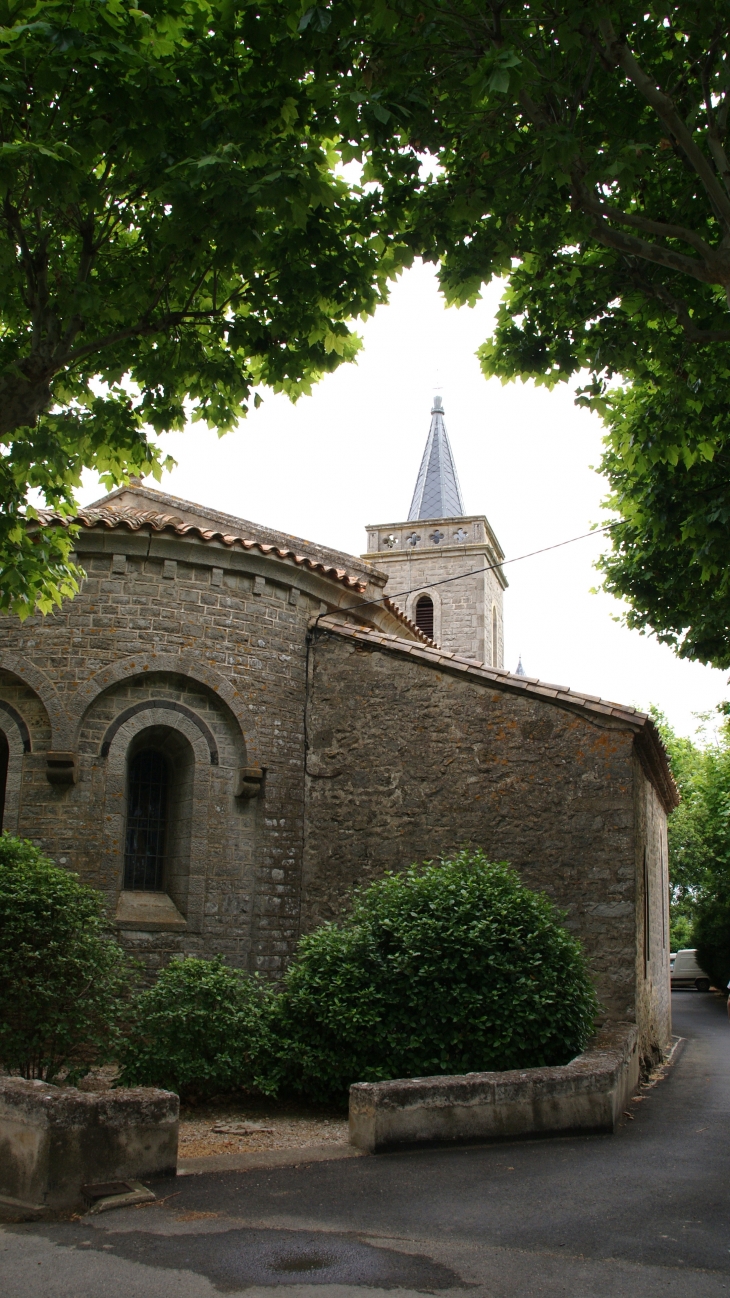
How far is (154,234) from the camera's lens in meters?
6.94

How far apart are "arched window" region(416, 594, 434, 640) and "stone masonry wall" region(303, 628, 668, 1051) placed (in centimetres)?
2414

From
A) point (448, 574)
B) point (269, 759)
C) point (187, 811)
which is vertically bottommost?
point (187, 811)

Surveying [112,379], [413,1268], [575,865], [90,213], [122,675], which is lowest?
[413,1268]

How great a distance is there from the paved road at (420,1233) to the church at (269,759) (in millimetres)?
4074

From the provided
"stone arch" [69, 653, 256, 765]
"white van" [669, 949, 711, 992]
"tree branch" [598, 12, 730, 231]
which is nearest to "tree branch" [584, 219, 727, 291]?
"tree branch" [598, 12, 730, 231]

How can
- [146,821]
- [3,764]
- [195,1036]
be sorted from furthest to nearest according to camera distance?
[146,821] → [3,764] → [195,1036]

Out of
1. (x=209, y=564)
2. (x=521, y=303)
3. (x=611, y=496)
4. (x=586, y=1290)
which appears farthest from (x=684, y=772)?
(x=586, y=1290)

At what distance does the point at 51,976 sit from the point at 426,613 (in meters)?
29.5

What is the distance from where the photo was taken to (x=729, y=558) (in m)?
9.18

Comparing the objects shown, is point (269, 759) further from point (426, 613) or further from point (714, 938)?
point (714, 938)

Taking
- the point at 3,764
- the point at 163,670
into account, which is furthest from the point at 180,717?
the point at 3,764

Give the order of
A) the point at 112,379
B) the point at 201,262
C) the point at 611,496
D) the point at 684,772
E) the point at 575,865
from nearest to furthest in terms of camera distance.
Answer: the point at 201,262, the point at 112,379, the point at 575,865, the point at 611,496, the point at 684,772

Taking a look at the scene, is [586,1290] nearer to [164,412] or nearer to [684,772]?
[164,412]

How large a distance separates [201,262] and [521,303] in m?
2.67
